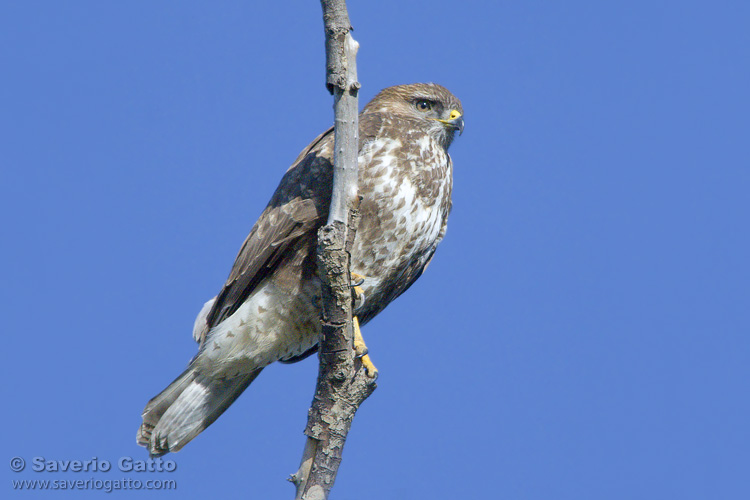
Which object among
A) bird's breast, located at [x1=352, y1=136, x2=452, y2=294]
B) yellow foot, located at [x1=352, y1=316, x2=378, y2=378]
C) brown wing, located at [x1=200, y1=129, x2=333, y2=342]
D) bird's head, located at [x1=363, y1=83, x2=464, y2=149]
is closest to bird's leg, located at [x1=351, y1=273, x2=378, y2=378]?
yellow foot, located at [x1=352, y1=316, x2=378, y2=378]

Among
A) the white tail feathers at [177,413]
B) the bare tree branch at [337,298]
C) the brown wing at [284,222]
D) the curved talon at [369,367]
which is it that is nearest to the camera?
the bare tree branch at [337,298]

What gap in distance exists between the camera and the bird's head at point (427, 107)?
531cm

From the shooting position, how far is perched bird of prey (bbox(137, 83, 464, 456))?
473cm

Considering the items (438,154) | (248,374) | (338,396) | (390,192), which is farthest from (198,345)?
(438,154)

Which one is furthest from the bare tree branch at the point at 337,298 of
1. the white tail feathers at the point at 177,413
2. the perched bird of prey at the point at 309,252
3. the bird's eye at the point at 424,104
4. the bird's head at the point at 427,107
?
the bird's eye at the point at 424,104

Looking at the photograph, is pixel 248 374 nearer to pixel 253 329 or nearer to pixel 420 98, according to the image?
pixel 253 329

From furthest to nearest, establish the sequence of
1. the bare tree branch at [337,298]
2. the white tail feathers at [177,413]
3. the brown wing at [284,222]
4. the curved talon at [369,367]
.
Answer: the white tail feathers at [177,413] → the brown wing at [284,222] → the curved talon at [369,367] → the bare tree branch at [337,298]

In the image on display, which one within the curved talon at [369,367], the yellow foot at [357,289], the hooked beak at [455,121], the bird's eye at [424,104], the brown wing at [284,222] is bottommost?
the curved talon at [369,367]

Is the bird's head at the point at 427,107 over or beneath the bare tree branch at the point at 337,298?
over

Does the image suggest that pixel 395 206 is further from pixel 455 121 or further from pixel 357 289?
pixel 455 121

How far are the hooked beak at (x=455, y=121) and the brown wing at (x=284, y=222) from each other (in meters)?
0.91

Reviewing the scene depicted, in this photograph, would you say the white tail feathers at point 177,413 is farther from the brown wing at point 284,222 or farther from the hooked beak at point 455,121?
the hooked beak at point 455,121

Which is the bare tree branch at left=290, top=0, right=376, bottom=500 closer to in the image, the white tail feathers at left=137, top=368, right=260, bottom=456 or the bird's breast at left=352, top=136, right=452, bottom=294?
the bird's breast at left=352, top=136, right=452, bottom=294

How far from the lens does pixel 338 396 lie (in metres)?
4.32
